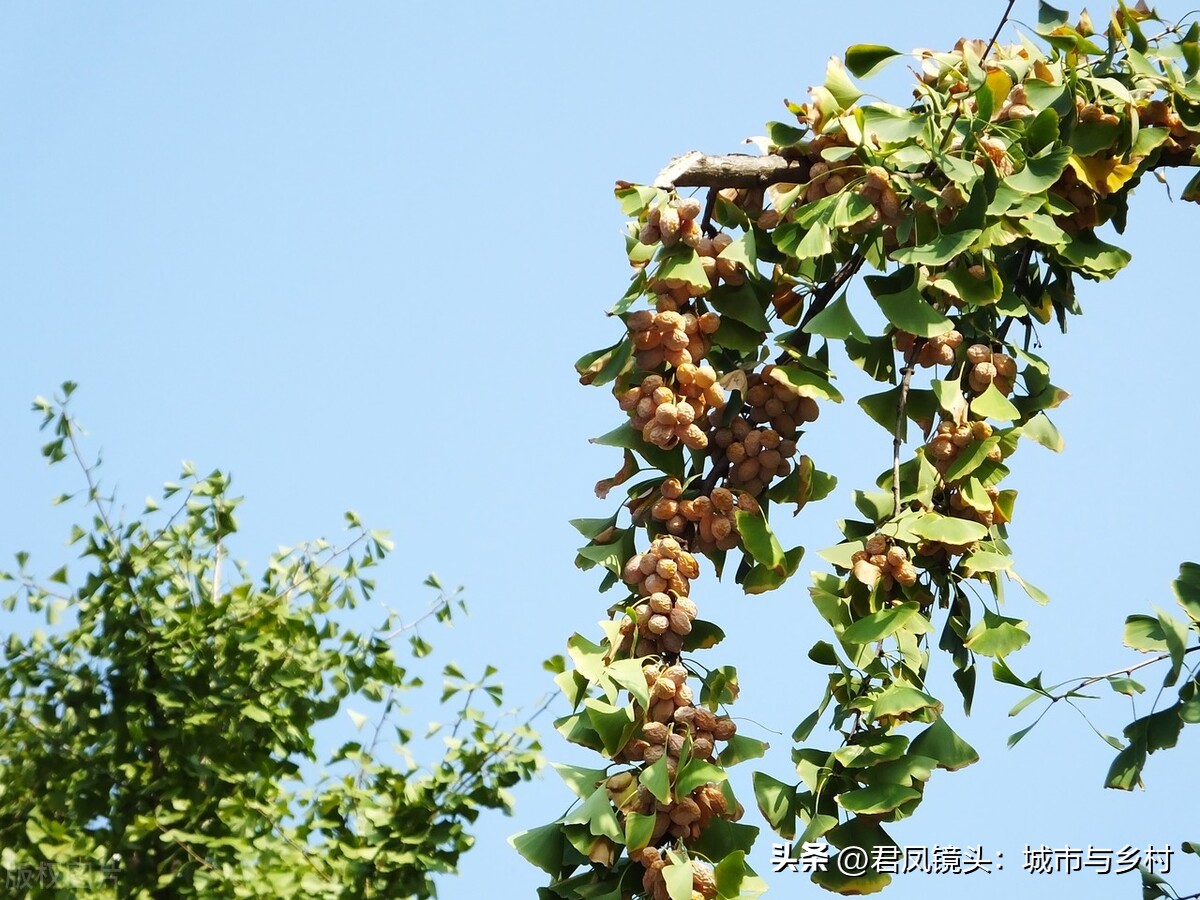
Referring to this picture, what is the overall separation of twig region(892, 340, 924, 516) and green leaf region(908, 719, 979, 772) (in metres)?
0.19

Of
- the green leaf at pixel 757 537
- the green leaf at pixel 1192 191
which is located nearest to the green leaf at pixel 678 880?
the green leaf at pixel 757 537

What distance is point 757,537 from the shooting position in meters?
1.10

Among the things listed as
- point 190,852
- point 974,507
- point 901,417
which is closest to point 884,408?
point 901,417

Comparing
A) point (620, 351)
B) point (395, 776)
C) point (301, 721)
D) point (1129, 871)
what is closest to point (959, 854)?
point (1129, 871)

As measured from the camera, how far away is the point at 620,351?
45.8 inches

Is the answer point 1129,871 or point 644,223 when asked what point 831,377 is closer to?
point 644,223

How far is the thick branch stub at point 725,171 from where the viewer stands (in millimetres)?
1198

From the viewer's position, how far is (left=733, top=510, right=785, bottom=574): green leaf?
43.1 inches

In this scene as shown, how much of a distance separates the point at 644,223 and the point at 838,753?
50 centimetres

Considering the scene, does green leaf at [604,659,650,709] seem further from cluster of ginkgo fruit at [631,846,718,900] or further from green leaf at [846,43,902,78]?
green leaf at [846,43,902,78]

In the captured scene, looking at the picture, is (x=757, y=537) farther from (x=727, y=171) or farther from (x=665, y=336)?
(x=727, y=171)

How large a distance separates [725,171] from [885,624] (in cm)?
46

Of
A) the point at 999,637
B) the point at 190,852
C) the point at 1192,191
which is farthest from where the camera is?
the point at 190,852

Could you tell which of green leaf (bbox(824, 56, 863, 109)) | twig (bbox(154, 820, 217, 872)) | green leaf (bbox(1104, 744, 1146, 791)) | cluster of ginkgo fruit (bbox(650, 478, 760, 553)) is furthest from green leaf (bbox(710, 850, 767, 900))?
twig (bbox(154, 820, 217, 872))
